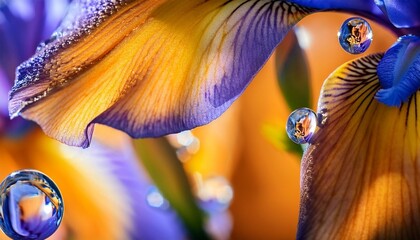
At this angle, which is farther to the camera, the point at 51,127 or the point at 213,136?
the point at 213,136

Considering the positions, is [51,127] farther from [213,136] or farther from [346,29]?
[213,136]

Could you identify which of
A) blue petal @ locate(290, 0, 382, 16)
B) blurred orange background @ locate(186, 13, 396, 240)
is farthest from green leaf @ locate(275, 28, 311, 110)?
blurred orange background @ locate(186, 13, 396, 240)

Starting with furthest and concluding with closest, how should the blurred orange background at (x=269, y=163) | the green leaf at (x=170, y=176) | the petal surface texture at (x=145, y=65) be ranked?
the blurred orange background at (x=269, y=163) → the green leaf at (x=170, y=176) → the petal surface texture at (x=145, y=65)

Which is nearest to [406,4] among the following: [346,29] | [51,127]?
[346,29]

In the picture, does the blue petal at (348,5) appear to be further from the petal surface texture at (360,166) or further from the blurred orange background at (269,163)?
the blurred orange background at (269,163)

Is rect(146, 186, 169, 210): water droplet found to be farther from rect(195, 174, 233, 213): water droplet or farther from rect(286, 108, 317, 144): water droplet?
rect(286, 108, 317, 144): water droplet

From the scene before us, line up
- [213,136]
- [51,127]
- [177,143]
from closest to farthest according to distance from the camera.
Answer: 1. [51,127]
2. [177,143]
3. [213,136]

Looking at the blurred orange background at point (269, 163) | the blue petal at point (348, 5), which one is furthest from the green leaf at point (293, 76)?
the blurred orange background at point (269, 163)
